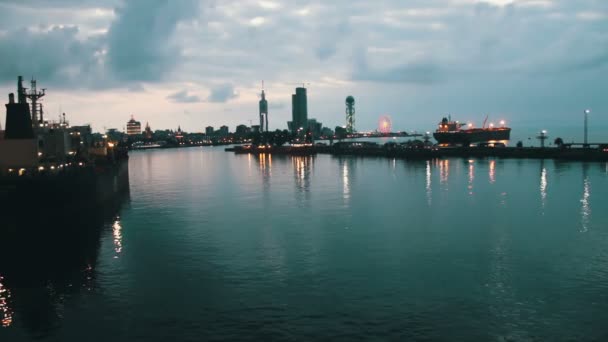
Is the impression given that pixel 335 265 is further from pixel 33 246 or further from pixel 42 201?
pixel 42 201

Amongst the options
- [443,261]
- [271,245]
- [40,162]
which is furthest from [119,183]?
[443,261]

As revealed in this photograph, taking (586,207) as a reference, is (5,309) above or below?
below

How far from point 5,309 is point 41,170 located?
22073 mm

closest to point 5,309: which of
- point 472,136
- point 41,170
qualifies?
point 41,170

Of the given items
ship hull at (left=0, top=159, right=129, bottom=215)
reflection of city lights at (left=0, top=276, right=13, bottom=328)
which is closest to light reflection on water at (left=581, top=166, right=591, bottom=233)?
reflection of city lights at (left=0, top=276, right=13, bottom=328)

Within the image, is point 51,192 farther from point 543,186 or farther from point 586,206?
point 543,186

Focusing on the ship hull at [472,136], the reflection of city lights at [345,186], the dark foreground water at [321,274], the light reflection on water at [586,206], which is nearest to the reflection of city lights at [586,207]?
the light reflection on water at [586,206]

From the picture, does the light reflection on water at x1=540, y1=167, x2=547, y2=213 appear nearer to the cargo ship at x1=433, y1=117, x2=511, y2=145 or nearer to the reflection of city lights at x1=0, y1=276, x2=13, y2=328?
the reflection of city lights at x1=0, y1=276, x2=13, y2=328

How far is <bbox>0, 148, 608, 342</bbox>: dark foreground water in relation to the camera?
60.2ft

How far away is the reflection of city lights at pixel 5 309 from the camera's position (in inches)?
769

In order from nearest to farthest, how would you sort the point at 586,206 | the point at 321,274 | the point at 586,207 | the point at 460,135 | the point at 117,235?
the point at 321,274 → the point at 117,235 → the point at 586,207 → the point at 586,206 → the point at 460,135

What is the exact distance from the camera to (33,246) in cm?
3194

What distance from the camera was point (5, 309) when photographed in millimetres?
20781

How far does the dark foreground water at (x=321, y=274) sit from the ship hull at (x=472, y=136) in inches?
5058
